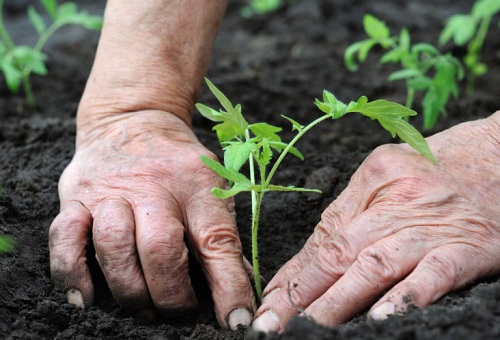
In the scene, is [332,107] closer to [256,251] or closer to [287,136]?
[256,251]

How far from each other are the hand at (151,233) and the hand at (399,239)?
16 centimetres

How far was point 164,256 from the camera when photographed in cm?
208

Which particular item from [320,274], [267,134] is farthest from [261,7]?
[320,274]

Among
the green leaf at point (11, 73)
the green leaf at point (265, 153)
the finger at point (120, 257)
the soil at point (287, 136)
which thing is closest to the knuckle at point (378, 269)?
the soil at point (287, 136)

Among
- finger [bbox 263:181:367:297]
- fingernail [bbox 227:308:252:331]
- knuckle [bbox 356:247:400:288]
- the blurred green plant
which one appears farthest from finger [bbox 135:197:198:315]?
the blurred green plant

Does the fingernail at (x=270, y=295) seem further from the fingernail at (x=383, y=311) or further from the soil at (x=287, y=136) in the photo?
the fingernail at (x=383, y=311)

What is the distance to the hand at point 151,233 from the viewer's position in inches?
82.7

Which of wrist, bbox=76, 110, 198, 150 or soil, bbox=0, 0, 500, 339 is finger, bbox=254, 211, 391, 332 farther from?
wrist, bbox=76, 110, 198, 150

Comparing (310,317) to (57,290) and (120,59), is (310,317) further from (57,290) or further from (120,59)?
(120,59)

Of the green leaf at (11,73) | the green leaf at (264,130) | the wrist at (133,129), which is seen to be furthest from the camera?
the green leaf at (11,73)

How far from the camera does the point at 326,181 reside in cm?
263

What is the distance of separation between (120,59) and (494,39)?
3.25 meters

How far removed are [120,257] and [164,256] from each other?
14 centimetres

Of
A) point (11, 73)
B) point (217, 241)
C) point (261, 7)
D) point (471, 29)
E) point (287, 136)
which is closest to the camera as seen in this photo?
point (217, 241)
